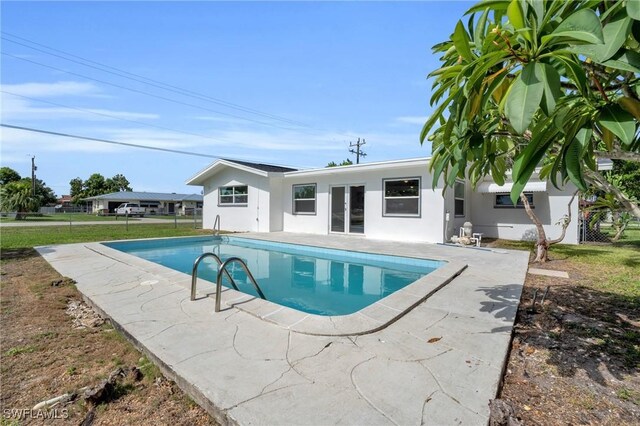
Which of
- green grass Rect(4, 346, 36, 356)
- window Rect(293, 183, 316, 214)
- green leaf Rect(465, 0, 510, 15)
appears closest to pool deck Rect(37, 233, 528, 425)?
green grass Rect(4, 346, 36, 356)

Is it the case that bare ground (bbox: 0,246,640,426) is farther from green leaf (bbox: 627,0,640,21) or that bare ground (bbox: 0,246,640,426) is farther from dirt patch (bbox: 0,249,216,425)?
green leaf (bbox: 627,0,640,21)

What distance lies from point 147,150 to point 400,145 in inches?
661

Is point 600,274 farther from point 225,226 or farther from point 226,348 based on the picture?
point 225,226

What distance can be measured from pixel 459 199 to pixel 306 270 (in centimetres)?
729

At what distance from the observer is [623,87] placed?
142cm

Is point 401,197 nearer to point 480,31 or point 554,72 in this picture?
point 480,31

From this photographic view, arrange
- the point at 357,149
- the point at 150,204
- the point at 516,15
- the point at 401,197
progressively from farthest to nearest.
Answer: the point at 150,204
the point at 357,149
the point at 401,197
the point at 516,15

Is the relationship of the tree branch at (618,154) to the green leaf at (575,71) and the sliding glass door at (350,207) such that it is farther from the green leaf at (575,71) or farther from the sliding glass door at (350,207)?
the sliding glass door at (350,207)

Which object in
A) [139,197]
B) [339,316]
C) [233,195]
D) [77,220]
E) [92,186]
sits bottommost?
[339,316]

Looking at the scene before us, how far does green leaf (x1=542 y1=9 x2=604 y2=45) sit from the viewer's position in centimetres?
103

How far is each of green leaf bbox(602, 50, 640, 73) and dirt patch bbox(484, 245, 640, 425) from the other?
6.83 feet

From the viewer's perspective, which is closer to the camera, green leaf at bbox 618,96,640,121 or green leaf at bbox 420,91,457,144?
green leaf at bbox 618,96,640,121

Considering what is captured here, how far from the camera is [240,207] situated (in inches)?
620

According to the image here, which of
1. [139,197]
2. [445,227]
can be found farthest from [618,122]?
[139,197]
